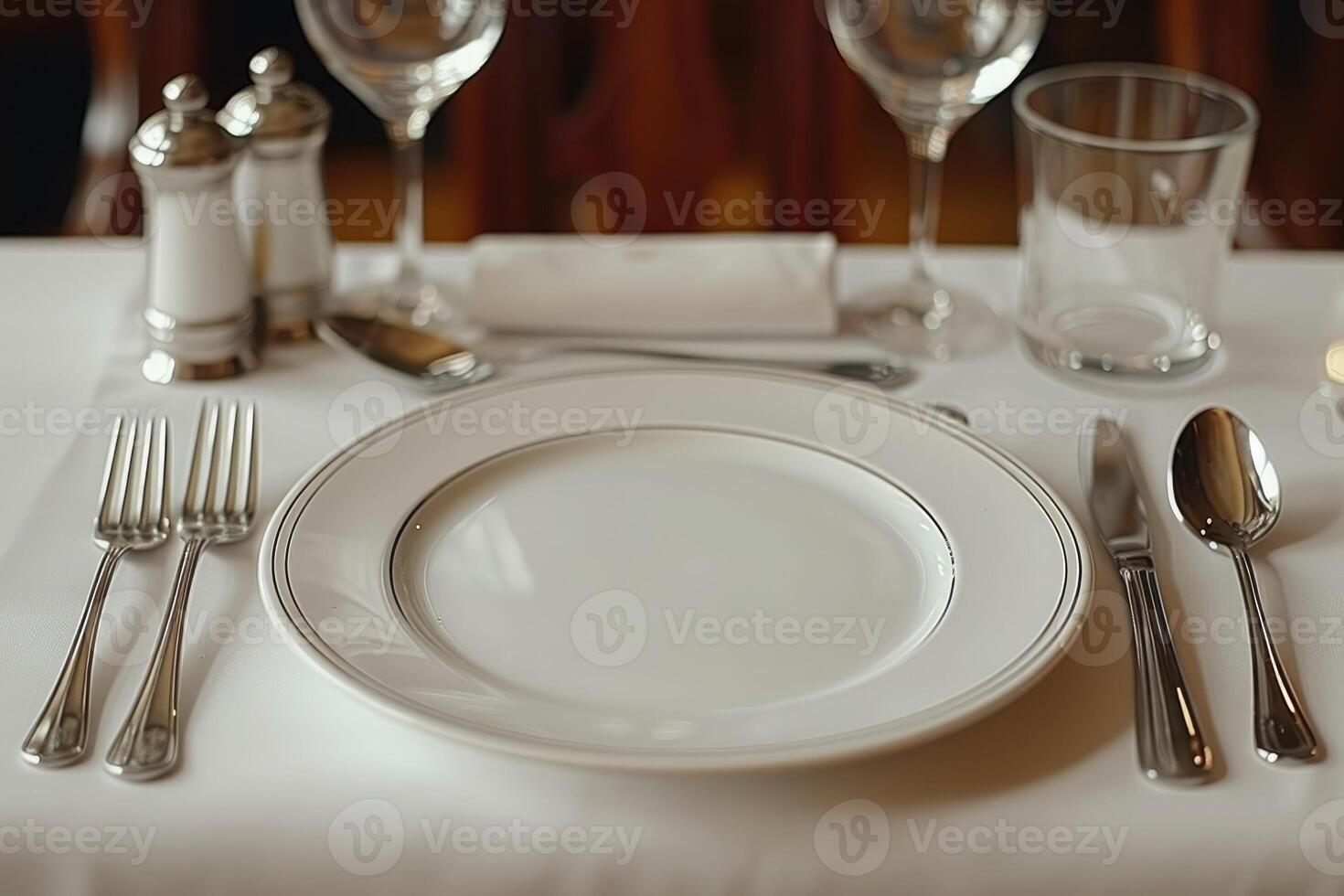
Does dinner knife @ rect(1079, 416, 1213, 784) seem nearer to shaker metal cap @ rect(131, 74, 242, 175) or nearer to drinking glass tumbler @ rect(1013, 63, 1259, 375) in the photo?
drinking glass tumbler @ rect(1013, 63, 1259, 375)

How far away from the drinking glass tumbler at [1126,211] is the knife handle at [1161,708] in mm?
221

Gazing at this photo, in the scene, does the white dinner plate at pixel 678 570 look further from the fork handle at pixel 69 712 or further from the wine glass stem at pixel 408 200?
the wine glass stem at pixel 408 200

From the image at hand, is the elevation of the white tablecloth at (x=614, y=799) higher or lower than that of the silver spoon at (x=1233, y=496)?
higher

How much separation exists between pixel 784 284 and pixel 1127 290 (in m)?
0.18

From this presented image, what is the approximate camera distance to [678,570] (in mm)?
528

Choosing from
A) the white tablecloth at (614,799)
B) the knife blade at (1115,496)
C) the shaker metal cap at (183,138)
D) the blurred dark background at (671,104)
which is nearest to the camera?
the white tablecloth at (614,799)

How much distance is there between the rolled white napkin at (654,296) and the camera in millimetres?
739

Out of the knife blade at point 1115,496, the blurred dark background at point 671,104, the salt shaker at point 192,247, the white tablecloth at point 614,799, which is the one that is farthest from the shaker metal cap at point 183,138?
the blurred dark background at point 671,104

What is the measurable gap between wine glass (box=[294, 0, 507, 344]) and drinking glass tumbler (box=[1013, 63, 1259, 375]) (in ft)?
0.95

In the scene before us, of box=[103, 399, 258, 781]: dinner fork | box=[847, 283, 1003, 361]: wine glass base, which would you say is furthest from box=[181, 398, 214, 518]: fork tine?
box=[847, 283, 1003, 361]: wine glass base

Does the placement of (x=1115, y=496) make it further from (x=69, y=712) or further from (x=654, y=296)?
(x=69, y=712)

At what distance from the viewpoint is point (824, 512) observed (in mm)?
563

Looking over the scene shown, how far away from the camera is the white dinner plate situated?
43 cm

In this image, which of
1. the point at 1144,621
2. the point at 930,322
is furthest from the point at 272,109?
the point at 1144,621
